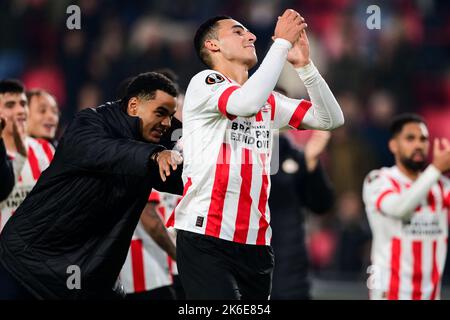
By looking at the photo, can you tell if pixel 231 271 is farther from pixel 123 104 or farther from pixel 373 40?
pixel 373 40

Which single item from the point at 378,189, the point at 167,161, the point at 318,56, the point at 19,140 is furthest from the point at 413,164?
the point at 318,56

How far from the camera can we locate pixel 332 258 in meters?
10.5

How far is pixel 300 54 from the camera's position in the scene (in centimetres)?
532

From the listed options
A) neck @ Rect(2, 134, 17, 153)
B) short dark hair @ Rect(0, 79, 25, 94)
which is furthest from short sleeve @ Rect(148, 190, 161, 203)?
short dark hair @ Rect(0, 79, 25, 94)

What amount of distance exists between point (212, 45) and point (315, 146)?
2.78 metres

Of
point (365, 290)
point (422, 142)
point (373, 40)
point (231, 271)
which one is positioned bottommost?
point (365, 290)

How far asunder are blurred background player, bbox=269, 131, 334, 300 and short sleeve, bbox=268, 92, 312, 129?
2.56 m

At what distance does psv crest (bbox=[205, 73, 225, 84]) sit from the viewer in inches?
200

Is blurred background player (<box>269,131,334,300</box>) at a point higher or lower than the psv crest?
Answer: lower

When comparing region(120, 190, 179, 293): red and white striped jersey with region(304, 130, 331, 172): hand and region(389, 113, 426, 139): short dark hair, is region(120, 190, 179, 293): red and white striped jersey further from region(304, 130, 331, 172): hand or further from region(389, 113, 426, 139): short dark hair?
region(389, 113, 426, 139): short dark hair

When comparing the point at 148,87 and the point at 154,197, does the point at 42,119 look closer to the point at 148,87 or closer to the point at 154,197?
the point at 154,197

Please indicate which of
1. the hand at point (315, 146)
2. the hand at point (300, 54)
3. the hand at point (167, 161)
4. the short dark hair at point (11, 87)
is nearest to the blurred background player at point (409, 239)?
the hand at point (315, 146)

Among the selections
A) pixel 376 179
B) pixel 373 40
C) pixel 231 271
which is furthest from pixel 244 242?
pixel 373 40
